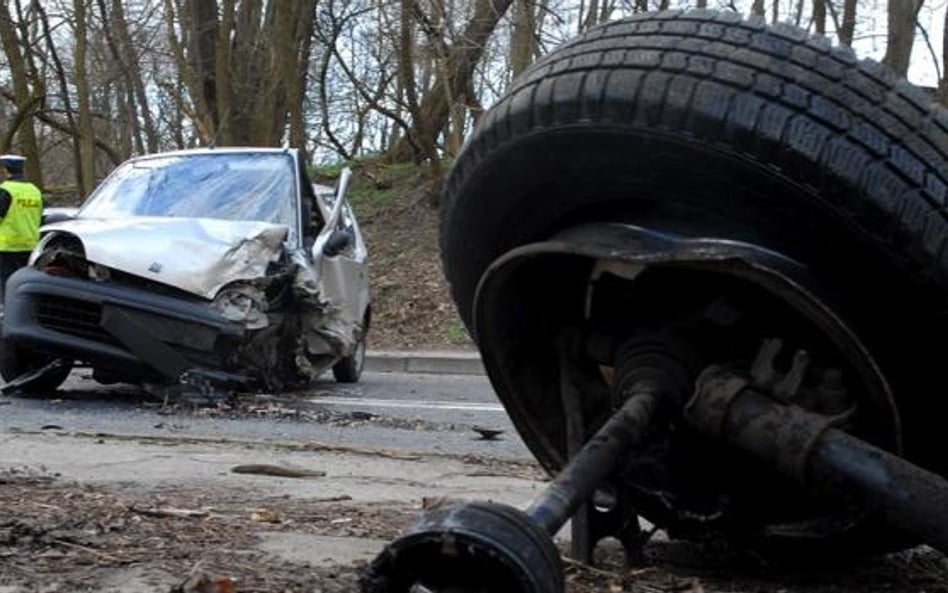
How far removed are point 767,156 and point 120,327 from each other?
552 cm

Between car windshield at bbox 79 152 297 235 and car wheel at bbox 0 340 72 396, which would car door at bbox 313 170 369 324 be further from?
car wheel at bbox 0 340 72 396

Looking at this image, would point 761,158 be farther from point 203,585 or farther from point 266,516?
point 266,516

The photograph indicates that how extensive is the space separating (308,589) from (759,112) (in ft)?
3.69

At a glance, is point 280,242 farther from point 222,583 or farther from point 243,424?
point 222,583

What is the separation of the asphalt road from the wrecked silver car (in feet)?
0.69

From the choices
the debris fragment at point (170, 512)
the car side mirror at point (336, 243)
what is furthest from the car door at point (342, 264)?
the debris fragment at point (170, 512)

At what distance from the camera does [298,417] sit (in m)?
6.88

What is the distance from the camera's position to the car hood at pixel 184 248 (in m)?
7.11

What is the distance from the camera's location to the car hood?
23.3 ft

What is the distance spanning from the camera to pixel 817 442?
6.83ft

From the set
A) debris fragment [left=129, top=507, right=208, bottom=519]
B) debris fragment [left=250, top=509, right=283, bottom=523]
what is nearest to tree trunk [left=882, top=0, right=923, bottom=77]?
debris fragment [left=250, top=509, right=283, bottom=523]

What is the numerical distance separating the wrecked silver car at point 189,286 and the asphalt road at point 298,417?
0.21 m

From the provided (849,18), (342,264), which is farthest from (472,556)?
(849,18)

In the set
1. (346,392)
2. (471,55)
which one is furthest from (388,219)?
(346,392)
